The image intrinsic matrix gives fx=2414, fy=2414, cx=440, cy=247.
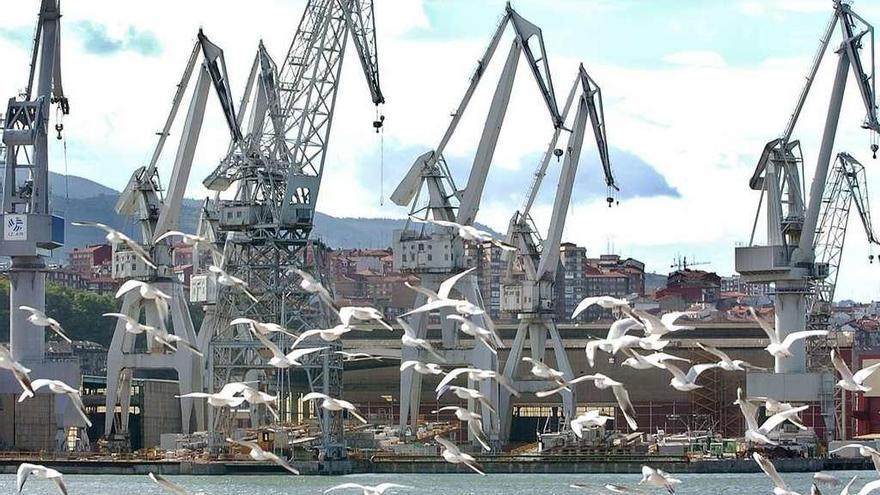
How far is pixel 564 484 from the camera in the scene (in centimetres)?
9081

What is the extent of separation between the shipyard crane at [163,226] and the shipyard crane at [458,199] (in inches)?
380

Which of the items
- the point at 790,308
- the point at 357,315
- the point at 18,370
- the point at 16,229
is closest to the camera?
the point at 18,370

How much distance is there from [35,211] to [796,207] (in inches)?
1414

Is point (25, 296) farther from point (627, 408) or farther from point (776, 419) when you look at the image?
point (627, 408)

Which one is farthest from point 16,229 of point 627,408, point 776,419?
point 627,408

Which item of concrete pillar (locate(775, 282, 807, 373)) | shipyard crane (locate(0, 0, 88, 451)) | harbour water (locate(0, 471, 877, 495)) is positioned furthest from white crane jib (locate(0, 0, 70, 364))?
concrete pillar (locate(775, 282, 807, 373))

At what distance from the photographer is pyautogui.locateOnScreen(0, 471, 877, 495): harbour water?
8412 centimetres

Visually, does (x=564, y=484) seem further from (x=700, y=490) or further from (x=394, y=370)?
(x=394, y=370)

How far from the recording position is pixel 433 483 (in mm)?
91875

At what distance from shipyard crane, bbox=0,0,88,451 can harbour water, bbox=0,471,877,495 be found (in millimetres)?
14039

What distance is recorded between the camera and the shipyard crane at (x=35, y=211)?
11138cm

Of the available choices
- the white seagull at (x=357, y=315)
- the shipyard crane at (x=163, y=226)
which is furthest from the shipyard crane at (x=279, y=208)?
the white seagull at (x=357, y=315)

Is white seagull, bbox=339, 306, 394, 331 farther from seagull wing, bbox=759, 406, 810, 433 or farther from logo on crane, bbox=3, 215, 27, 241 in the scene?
logo on crane, bbox=3, 215, 27, 241

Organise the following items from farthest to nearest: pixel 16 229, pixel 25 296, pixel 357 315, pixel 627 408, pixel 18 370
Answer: pixel 25 296 < pixel 16 229 < pixel 357 315 < pixel 627 408 < pixel 18 370
